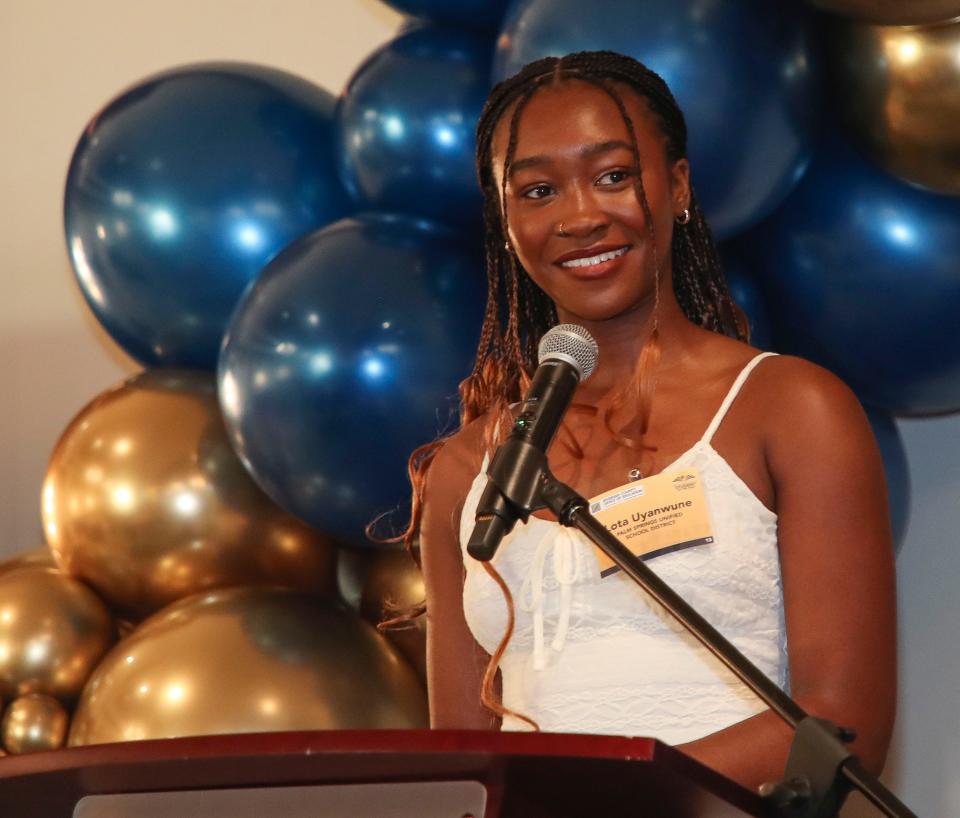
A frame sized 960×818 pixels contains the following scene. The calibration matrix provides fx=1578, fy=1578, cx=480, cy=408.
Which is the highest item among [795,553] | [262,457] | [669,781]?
[669,781]

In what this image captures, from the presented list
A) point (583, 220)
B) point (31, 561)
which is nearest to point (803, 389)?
point (583, 220)

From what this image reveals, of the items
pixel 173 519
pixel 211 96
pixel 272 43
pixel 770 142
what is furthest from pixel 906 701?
pixel 272 43

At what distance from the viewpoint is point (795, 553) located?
1412mm

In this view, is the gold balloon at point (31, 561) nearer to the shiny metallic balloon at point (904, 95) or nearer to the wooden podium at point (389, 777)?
the shiny metallic balloon at point (904, 95)

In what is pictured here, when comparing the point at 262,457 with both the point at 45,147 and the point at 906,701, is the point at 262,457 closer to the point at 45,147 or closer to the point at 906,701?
the point at 906,701

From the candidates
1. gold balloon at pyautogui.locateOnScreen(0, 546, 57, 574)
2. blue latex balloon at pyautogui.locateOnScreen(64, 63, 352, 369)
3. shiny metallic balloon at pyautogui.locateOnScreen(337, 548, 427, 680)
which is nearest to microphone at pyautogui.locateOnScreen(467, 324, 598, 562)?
shiny metallic balloon at pyautogui.locateOnScreen(337, 548, 427, 680)

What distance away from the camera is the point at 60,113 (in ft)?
11.3

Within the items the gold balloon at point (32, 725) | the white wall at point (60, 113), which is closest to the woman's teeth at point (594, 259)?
the gold balloon at point (32, 725)

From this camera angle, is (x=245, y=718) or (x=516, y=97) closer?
(x=516, y=97)

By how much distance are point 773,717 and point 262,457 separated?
3.49 feet

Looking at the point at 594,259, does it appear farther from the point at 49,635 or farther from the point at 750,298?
the point at 49,635

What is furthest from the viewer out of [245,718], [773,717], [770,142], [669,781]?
[245,718]

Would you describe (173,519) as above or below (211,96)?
below

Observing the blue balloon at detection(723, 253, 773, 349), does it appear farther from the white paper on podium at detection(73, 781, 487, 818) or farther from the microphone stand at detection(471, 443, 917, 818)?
the white paper on podium at detection(73, 781, 487, 818)
